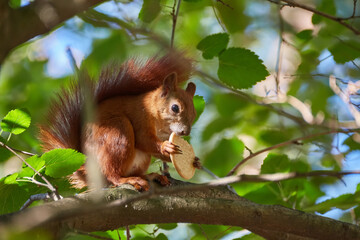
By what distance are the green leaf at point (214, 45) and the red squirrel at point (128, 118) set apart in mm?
267

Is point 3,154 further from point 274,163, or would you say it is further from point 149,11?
point 274,163

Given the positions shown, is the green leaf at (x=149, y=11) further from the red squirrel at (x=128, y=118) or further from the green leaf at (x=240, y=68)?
the red squirrel at (x=128, y=118)

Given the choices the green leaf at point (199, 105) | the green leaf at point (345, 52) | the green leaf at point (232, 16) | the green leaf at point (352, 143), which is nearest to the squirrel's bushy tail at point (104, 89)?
the green leaf at point (199, 105)

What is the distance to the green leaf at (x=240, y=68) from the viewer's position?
1688mm

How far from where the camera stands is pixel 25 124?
157 cm

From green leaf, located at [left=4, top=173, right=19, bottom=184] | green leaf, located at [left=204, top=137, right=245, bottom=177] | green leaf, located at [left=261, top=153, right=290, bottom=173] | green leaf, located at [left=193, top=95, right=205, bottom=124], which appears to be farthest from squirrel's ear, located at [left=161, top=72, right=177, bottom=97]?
green leaf, located at [left=4, top=173, right=19, bottom=184]

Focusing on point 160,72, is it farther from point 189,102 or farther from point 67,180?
point 67,180

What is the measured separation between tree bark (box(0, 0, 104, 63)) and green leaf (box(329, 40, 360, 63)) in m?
1.14

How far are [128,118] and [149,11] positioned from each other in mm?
747

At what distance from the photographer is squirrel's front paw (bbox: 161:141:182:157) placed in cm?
196

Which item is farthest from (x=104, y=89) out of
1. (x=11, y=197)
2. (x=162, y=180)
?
(x=11, y=197)

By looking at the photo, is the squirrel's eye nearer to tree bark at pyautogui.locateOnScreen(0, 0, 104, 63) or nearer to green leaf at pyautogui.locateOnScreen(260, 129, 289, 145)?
green leaf at pyautogui.locateOnScreen(260, 129, 289, 145)

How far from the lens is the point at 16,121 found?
5.19ft

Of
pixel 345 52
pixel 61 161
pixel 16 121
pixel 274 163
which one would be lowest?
pixel 61 161
